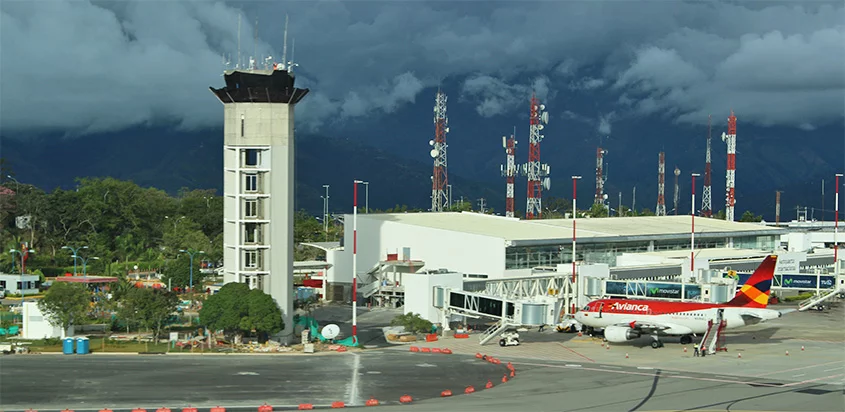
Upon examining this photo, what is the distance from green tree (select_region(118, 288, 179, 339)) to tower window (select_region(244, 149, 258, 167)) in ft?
51.8

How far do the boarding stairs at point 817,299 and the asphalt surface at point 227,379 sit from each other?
216 feet

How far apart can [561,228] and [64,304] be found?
82766mm

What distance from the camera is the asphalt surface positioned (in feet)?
212

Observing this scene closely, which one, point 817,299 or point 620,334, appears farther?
point 817,299

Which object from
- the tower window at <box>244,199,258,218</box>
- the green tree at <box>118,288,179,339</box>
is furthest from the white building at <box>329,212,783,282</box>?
the green tree at <box>118,288,179,339</box>

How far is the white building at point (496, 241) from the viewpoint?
13438cm

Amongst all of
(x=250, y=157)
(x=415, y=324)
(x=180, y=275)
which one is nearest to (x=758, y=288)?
(x=415, y=324)

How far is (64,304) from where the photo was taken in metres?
95.1

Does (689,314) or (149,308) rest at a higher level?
(149,308)

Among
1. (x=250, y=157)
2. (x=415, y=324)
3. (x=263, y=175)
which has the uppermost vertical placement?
(x=250, y=157)

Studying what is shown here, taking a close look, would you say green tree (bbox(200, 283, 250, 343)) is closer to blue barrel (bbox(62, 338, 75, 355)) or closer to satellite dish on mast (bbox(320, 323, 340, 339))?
satellite dish on mast (bbox(320, 323, 340, 339))

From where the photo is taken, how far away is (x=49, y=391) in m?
66.5

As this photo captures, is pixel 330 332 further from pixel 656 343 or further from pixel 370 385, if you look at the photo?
pixel 656 343

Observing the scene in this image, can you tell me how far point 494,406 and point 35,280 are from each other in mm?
103771
